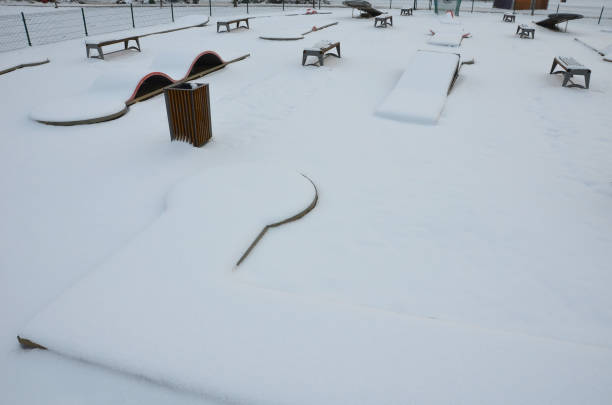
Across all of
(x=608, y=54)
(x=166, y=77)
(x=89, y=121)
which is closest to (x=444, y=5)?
(x=608, y=54)

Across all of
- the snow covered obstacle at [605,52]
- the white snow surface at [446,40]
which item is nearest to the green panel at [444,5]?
the snow covered obstacle at [605,52]

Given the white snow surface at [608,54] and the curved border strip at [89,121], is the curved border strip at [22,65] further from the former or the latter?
the white snow surface at [608,54]

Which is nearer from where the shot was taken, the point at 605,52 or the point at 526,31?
the point at 605,52

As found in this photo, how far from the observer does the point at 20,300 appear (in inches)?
108

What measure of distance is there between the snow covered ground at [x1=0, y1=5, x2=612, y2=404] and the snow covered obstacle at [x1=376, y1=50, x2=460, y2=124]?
0.29 meters

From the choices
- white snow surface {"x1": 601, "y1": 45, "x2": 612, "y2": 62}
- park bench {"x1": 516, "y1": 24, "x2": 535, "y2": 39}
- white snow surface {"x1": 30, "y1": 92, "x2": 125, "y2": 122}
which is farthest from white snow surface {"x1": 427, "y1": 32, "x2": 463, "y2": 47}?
white snow surface {"x1": 30, "y1": 92, "x2": 125, "y2": 122}

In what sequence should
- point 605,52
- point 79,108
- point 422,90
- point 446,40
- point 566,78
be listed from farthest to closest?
point 605,52 → point 446,40 → point 566,78 → point 422,90 → point 79,108

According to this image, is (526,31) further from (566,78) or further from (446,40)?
(566,78)

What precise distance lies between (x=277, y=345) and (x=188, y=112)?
359cm

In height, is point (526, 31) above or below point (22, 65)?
above

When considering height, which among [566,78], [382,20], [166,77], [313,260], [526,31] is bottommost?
[313,260]

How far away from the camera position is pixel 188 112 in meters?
5.02

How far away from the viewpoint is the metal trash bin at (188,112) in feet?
16.2

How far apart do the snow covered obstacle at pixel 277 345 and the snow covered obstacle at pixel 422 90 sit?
449 centimetres
